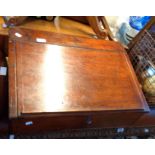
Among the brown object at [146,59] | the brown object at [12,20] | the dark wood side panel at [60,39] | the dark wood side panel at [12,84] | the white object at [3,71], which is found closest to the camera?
the dark wood side panel at [12,84]

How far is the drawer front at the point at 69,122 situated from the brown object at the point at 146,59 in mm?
218

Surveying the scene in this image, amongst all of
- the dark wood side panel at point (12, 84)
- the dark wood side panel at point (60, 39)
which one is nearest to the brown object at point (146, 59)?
the dark wood side panel at point (60, 39)

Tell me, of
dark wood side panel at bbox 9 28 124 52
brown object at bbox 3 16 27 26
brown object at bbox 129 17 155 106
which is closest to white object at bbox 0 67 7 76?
dark wood side panel at bbox 9 28 124 52

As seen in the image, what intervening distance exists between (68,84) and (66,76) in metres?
0.05

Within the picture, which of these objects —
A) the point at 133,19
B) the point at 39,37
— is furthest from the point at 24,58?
the point at 133,19

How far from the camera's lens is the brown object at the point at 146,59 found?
109cm

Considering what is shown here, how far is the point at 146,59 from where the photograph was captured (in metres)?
1.14

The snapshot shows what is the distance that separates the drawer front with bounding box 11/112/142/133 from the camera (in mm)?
765

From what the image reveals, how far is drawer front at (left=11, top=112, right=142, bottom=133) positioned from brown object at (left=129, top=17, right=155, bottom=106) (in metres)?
0.22

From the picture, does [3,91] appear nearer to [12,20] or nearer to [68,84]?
[68,84]

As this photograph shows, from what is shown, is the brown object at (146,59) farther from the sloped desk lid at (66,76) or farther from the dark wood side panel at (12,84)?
the dark wood side panel at (12,84)

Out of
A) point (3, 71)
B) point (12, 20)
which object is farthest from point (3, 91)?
point (12, 20)
